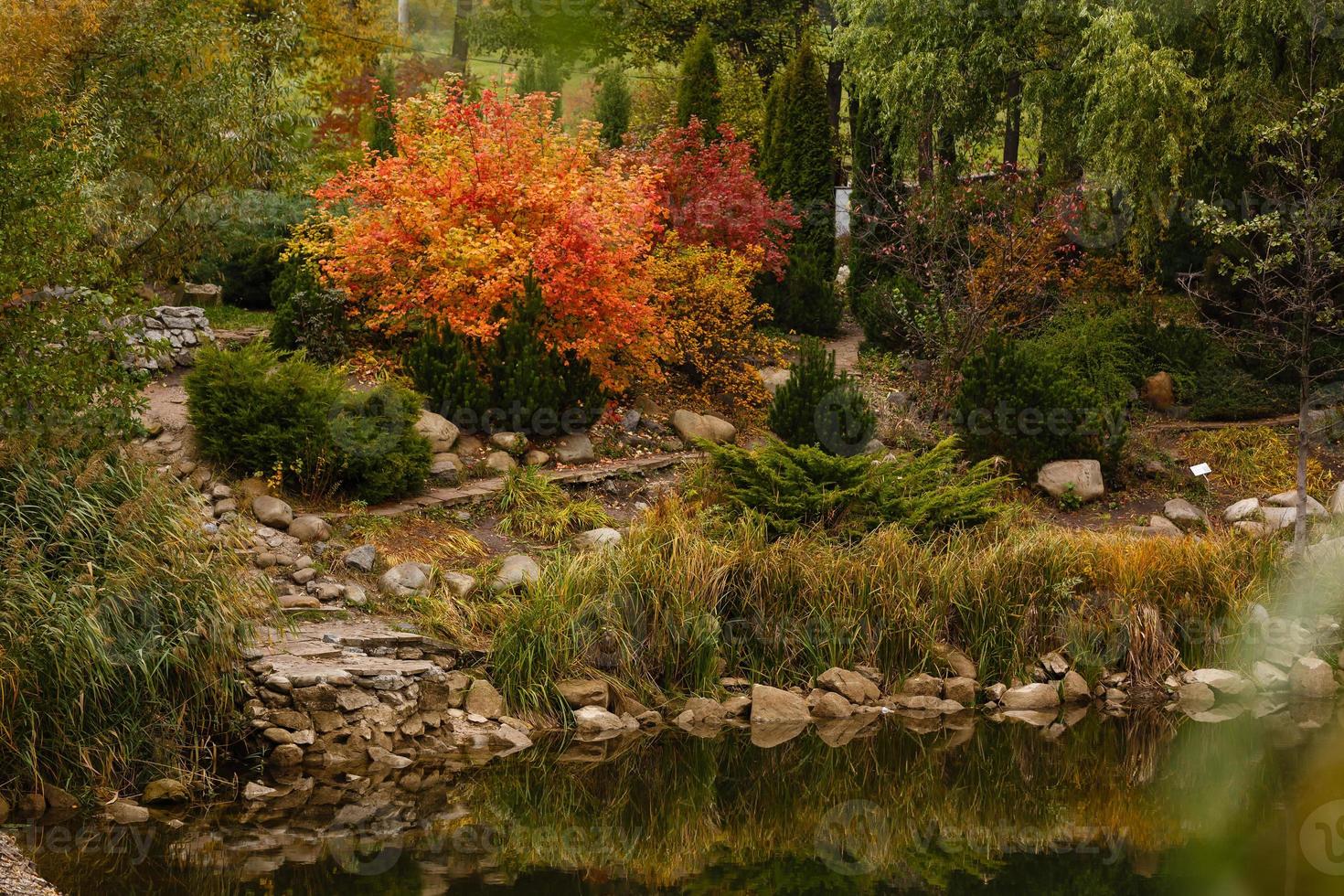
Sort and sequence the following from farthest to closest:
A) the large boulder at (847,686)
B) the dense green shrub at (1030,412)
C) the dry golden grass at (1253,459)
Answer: the dry golden grass at (1253,459), the dense green shrub at (1030,412), the large boulder at (847,686)

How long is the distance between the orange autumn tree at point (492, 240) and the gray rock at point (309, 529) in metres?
2.61

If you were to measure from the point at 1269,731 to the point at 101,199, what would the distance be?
1012cm

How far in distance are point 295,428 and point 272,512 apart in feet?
2.37

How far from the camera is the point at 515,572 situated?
9.90 metres

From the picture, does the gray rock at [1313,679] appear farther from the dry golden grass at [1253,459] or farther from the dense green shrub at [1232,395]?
the dense green shrub at [1232,395]

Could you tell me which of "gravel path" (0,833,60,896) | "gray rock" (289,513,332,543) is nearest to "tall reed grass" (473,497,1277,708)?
"gray rock" (289,513,332,543)

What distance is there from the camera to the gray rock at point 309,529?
10141 millimetres

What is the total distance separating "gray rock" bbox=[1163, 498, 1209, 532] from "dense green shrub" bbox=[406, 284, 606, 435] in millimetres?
5313

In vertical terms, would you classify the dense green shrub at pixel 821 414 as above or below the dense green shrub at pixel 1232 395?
above

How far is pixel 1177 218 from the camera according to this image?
701 inches

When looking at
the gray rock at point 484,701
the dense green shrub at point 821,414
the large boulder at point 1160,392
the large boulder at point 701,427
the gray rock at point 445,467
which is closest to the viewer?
the gray rock at point 484,701

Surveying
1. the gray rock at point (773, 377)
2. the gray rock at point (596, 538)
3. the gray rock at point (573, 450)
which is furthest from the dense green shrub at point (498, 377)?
the gray rock at point (773, 377)

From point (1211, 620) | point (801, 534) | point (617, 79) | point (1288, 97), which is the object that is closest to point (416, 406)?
point (801, 534)

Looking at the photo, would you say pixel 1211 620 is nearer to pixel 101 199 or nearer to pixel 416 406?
pixel 416 406
